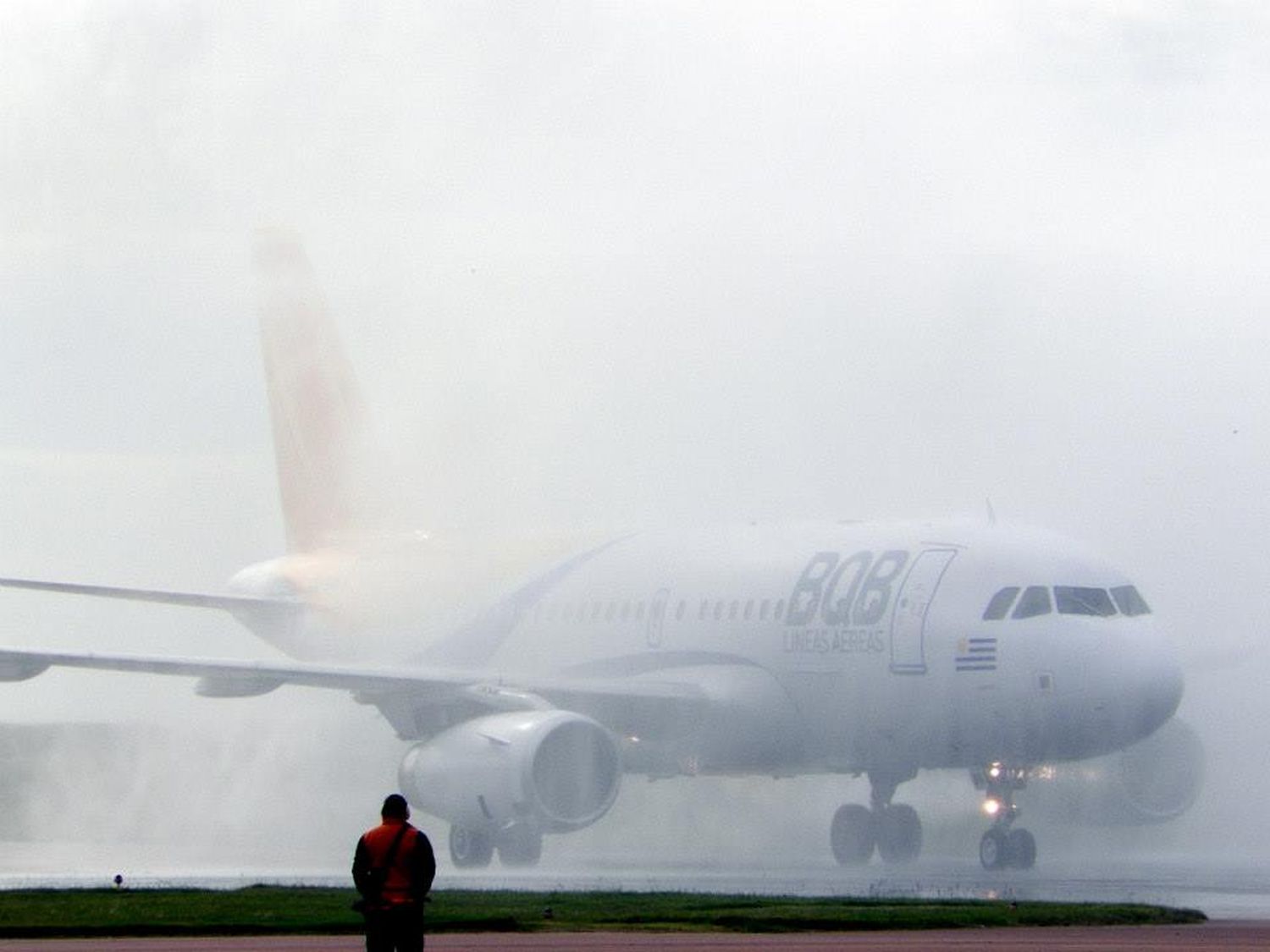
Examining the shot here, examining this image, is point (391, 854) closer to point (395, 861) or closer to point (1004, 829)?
point (395, 861)

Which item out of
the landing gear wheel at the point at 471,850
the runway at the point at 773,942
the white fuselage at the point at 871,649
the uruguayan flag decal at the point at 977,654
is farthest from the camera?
the landing gear wheel at the point at 471,850

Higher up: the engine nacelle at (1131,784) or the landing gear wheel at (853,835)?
the engine nacelle at (1131,784)

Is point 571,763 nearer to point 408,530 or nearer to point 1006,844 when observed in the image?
point 1006,844

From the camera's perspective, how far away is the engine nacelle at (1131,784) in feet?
135

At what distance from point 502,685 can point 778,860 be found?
515 cm

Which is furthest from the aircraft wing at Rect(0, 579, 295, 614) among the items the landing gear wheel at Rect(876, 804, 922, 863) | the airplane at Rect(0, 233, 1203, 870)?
the landing gear wheel at Rect(876, 804, 922, 863)

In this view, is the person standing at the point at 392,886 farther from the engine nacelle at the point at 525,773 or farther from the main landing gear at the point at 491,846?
the main landing gear at the point at 491,846

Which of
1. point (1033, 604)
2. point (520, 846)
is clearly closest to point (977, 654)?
point (1033, 604)

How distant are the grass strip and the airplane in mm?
8676

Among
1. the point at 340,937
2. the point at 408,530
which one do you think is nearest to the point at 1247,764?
the point at 408,530

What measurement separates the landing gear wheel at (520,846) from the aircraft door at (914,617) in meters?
5.87

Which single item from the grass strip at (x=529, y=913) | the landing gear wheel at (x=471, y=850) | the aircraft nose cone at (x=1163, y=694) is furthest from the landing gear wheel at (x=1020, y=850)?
the grass strip at (x=529, y=913)

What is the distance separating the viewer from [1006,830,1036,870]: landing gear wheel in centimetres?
3747

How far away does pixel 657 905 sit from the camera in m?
27.1
